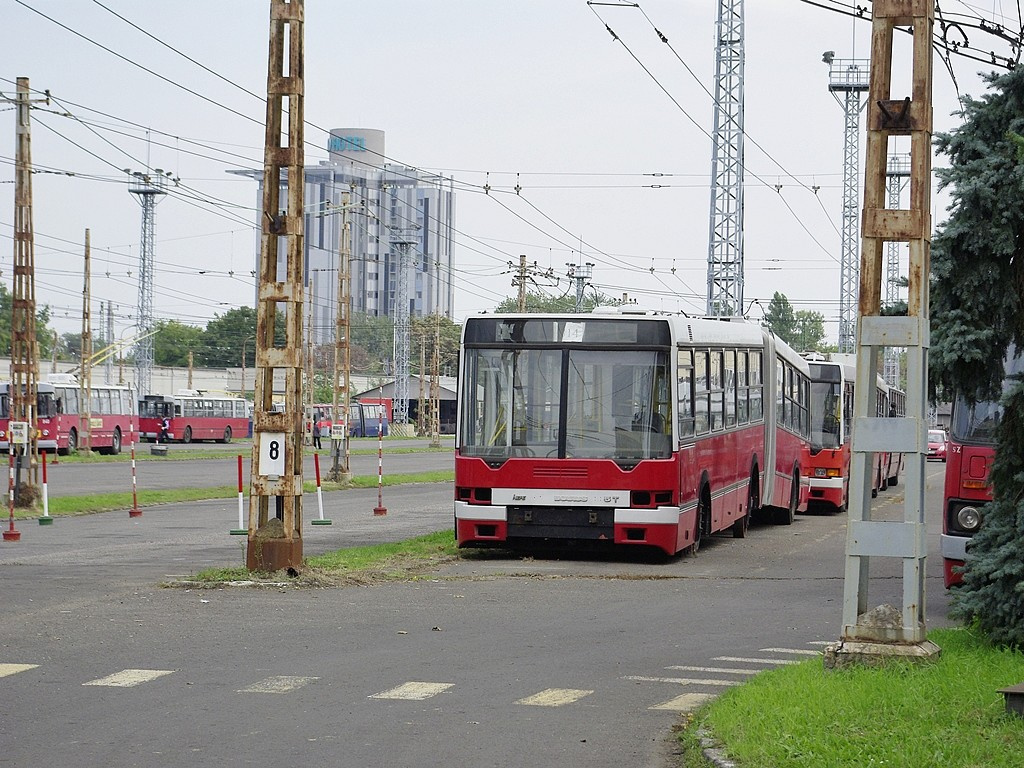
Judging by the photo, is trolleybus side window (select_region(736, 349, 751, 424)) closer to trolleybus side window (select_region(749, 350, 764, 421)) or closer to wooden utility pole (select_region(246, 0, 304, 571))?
trolleybus side window (select_region(749, 350, 764, 421))

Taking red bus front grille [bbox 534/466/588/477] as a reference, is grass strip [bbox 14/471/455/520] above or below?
below

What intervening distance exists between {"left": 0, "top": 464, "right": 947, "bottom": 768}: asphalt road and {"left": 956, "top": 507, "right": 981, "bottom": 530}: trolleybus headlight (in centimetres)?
86

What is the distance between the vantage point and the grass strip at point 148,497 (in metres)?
30.0

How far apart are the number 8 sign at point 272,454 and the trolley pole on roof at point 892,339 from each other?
25.5 ft

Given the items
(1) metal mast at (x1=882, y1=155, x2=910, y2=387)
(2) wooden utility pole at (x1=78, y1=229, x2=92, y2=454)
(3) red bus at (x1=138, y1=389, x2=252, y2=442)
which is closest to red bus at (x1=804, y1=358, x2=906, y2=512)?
(1) metal mast at (x1=882, y1=155, x2=910, y2=387)

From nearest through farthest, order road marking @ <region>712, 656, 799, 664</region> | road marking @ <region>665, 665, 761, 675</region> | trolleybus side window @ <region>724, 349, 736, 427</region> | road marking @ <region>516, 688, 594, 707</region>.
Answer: road marking @ <region>516, 688, 594, 707</region> → road marking @ <region>665, 665, 761, 675</region> → road marking @ <region>712, 656, 799, 664</region> → trolleybus side window @ <region>724, 349, 736, 427</region>

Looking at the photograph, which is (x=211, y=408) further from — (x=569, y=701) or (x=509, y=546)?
(x=569, y=701)

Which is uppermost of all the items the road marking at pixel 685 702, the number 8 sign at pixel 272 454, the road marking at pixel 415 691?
the number 8 sign at pixel 272 454

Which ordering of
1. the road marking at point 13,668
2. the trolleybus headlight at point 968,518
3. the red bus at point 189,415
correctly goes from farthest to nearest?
the red bus at point 189,415, the trolleybus headlight at point 968,518, the road marking at point 13,668

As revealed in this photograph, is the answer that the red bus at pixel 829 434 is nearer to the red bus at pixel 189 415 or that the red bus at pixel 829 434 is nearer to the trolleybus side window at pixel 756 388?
the trolleybus side window at pixel 756 388

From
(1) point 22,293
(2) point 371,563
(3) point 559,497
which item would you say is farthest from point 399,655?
(1) point 22,293

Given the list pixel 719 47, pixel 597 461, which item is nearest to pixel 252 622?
pixel 597 461

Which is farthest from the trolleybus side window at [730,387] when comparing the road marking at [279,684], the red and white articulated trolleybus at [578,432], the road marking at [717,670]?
the road marking at [279,684]

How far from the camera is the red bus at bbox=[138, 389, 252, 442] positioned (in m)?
88.2
